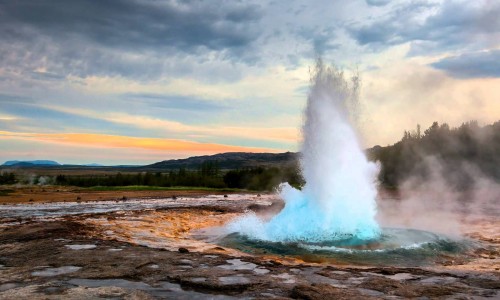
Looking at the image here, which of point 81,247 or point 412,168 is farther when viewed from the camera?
point 412,168

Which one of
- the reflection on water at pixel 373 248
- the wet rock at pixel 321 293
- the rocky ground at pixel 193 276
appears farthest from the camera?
the reflection on water at pixel 373 248

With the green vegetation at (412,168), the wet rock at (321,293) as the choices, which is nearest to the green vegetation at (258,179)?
the green vegetation at (412,168)

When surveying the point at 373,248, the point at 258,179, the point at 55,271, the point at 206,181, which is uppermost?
the point at 258,179

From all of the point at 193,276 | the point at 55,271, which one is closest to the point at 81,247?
the point at 55,271

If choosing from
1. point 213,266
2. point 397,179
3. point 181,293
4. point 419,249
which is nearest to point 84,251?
point 213,266

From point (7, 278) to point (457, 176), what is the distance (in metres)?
47.5

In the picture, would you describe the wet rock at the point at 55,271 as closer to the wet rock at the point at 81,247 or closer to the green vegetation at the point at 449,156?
the wet rock at the point at 81,247

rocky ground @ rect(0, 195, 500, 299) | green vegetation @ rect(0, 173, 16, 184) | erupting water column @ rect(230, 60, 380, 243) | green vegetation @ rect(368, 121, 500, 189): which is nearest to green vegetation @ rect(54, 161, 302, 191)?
green vegetation @ rect(0, 173, 16, 184)

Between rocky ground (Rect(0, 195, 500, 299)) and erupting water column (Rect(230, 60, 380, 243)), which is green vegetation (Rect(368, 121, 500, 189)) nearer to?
erupting water column (Rect(230, 60, 380, 243))

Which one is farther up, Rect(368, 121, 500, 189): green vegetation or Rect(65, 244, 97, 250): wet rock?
Rect(368, 121, 500, 189): green vegetation

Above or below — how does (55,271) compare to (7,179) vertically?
below

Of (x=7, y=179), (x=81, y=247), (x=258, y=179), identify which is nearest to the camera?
(x=81, y=247)

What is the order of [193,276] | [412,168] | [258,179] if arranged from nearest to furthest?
[193,276] → [412,168] → [258,179]

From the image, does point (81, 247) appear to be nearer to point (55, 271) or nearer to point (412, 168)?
point (55, 271)
